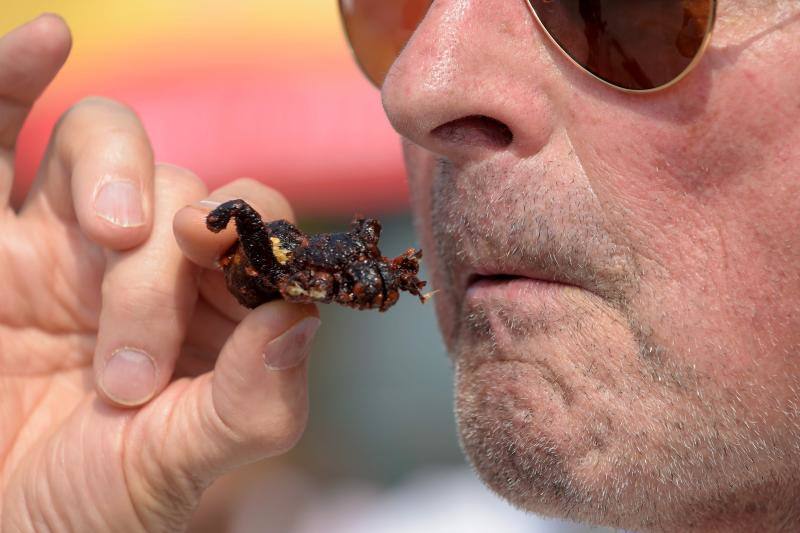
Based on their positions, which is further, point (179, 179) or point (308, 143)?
point (308, 143)

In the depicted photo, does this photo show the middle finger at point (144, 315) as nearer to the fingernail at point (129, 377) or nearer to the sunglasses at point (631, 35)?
the fingernail at point (129, 377)

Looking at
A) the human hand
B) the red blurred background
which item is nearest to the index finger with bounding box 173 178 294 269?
the human hand

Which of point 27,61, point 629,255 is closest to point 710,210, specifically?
point 629,255

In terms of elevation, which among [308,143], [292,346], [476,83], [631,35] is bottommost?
[308,143]

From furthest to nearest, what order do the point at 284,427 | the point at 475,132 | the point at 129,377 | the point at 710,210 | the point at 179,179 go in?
the point at 179,179 < the point at 129,377 < the point at 284,427 < the point at 475,132 < the point at 710,210

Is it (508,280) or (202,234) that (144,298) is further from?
(508,280)

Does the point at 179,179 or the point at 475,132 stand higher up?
the point at 475,132

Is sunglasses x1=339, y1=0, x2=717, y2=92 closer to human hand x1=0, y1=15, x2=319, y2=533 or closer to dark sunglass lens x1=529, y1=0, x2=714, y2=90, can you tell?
dark sunglass lens x1=529, y1=0, x2=714, y2=90
